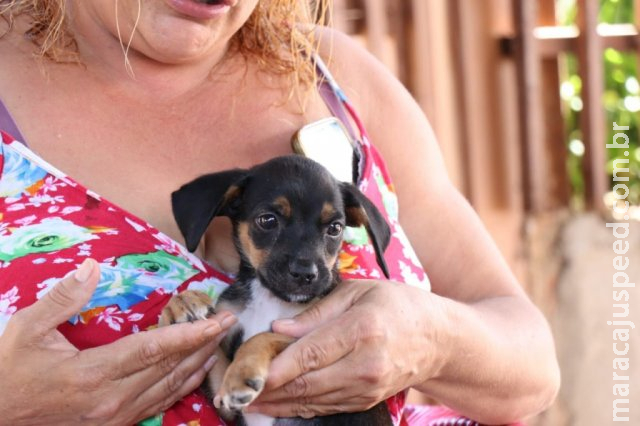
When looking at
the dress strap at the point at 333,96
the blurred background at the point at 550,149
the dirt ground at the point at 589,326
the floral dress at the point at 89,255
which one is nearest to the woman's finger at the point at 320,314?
the floral dress at the point at 89,255

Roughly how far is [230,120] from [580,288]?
383 centimetres

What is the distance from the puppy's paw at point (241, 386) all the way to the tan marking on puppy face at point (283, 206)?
0.37 meters

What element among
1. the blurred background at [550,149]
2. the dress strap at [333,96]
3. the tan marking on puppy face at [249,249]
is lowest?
the blurred background at [550,149]

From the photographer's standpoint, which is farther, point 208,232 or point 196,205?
point 208,232

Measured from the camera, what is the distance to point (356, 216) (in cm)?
257

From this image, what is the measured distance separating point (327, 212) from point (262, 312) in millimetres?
233

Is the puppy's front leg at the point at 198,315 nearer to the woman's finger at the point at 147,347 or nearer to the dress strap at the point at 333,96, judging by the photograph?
the woman's finger at the point at 147,347

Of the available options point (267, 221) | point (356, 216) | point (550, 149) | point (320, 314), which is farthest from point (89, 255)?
point (550, 149)

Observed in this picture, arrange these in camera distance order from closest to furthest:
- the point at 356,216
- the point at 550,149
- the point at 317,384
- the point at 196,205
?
the point at 317,384 → the point at 196,205 → the point at 356,216 → the point at 550,149

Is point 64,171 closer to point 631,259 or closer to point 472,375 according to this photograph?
A: point 472,375

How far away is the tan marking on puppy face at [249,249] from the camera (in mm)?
2443

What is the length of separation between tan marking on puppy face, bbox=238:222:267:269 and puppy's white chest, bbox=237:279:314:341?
0.05 m

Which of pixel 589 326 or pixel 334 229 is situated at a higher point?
pixel 334 229

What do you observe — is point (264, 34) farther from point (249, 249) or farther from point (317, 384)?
point (317, 384)
